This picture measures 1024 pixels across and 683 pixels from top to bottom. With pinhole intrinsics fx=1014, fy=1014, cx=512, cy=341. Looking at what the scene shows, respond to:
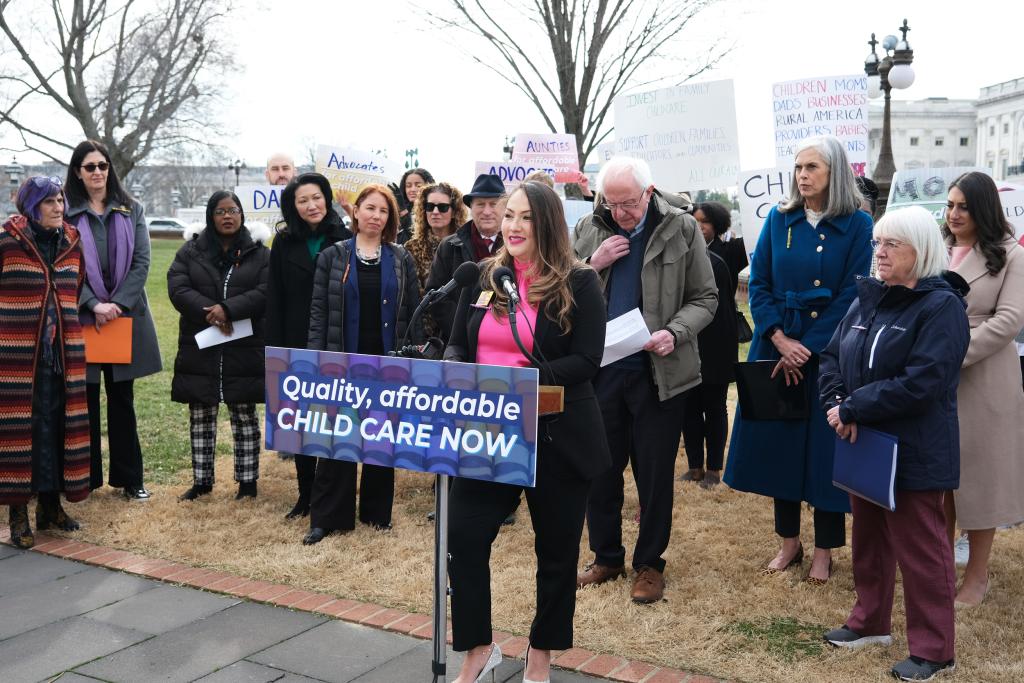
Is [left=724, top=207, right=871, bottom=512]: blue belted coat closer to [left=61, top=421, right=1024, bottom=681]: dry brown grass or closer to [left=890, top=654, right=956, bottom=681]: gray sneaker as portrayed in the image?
[left=61, top=421, right=1024, bottom=681]: dry brown grass

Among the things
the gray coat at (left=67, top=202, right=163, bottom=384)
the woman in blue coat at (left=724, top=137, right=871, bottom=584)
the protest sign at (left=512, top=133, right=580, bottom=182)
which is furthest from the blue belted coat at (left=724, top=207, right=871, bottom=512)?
the protest sign at (left=512, top=133, right=580, bottom=182)

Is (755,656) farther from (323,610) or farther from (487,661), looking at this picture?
(323,610)

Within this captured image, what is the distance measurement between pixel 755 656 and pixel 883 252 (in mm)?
1784

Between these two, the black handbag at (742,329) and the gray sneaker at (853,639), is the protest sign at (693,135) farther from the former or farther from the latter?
the gray sneaker at (853,639)

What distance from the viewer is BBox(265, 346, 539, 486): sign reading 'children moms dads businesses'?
327 centimetres

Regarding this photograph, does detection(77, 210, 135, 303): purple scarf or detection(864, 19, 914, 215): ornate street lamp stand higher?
detection(864, 19, 914, 215): ornate street lamp

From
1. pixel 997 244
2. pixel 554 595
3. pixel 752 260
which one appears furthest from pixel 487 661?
pixel 997 244

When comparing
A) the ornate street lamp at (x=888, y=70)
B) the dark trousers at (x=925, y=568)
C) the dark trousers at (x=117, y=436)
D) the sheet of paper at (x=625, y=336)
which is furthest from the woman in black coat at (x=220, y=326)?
the ornate street lamp at (x=888, y=70)

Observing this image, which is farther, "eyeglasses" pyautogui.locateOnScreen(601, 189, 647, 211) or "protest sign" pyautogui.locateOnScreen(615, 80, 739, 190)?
"protest sign" pyautogui.locateOnScreen(615, 80, 739, 190)

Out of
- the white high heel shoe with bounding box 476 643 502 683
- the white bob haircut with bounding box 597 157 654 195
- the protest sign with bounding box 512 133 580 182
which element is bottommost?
the white high heel shoe with bounding box 476 643 502 683

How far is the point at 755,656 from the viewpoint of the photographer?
4332mm

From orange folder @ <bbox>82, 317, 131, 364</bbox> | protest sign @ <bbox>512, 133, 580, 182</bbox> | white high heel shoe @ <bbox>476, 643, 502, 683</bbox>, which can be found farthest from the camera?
protest sign @ <bbox>512, 133, 580, 182</bbox>

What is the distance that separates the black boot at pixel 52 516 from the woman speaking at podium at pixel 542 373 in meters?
3.43

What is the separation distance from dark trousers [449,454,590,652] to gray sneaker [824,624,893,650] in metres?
1.30
